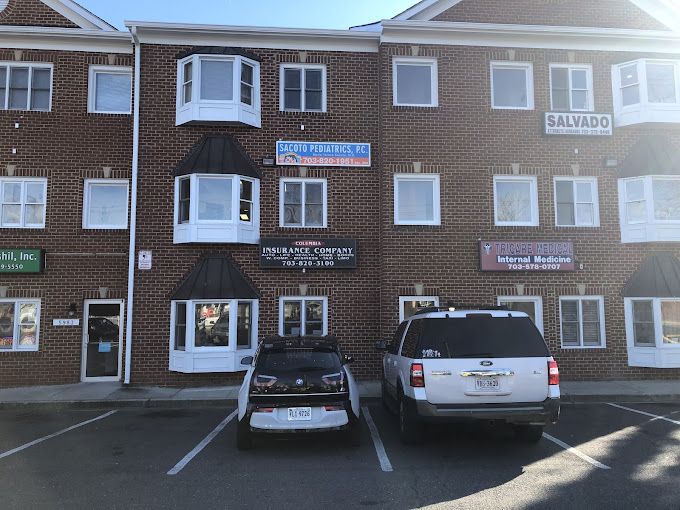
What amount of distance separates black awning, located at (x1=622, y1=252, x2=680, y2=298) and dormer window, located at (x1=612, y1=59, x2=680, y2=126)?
3638mm

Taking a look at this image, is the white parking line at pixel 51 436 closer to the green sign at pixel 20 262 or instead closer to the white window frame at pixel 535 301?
the green sign at pixel 20 262

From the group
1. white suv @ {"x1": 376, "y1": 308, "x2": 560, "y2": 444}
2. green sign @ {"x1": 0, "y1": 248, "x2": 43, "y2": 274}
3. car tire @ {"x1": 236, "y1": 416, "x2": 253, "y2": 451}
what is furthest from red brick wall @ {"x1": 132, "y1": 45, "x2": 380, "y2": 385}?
white suv @ {"x1": 376, "y1": 308, "x2": 560, "y2": 444}

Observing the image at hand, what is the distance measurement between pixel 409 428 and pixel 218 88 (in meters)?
9.91

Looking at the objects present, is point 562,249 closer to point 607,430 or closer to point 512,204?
point 512,204

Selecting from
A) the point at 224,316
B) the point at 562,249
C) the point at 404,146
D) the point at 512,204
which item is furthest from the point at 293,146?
the point at 562,249

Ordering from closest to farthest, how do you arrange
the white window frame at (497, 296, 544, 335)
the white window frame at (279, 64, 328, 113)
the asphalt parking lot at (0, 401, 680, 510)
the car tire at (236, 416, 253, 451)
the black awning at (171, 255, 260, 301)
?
the asphalt parking lot at (0, 401, 680, 510) < the car tire at (236, 416, 253, 451) < the black awning at (171, 255, 260, 301) < the white window frame at (497, 296, 544, 335) < the white window frame at (279, 64, 328, 113)

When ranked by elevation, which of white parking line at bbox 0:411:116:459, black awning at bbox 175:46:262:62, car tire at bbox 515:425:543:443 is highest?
black awning at bbox 175:46:262:62

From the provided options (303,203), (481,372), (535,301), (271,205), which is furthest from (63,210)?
(535,301)

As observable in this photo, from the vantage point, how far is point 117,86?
45.2 ft

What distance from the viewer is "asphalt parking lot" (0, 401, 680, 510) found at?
17.3 feet

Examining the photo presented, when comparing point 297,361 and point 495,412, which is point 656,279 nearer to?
point 495,412

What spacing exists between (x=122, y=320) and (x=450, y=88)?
34.1 ft

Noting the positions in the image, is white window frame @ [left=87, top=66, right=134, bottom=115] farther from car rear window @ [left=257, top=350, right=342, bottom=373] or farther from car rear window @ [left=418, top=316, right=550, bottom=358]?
car rear window @ [left=418, top=316, right=550, bottom=358]

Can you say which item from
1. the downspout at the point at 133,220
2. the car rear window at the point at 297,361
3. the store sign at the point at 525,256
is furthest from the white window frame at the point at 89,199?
the store sign at the point at 525,256
